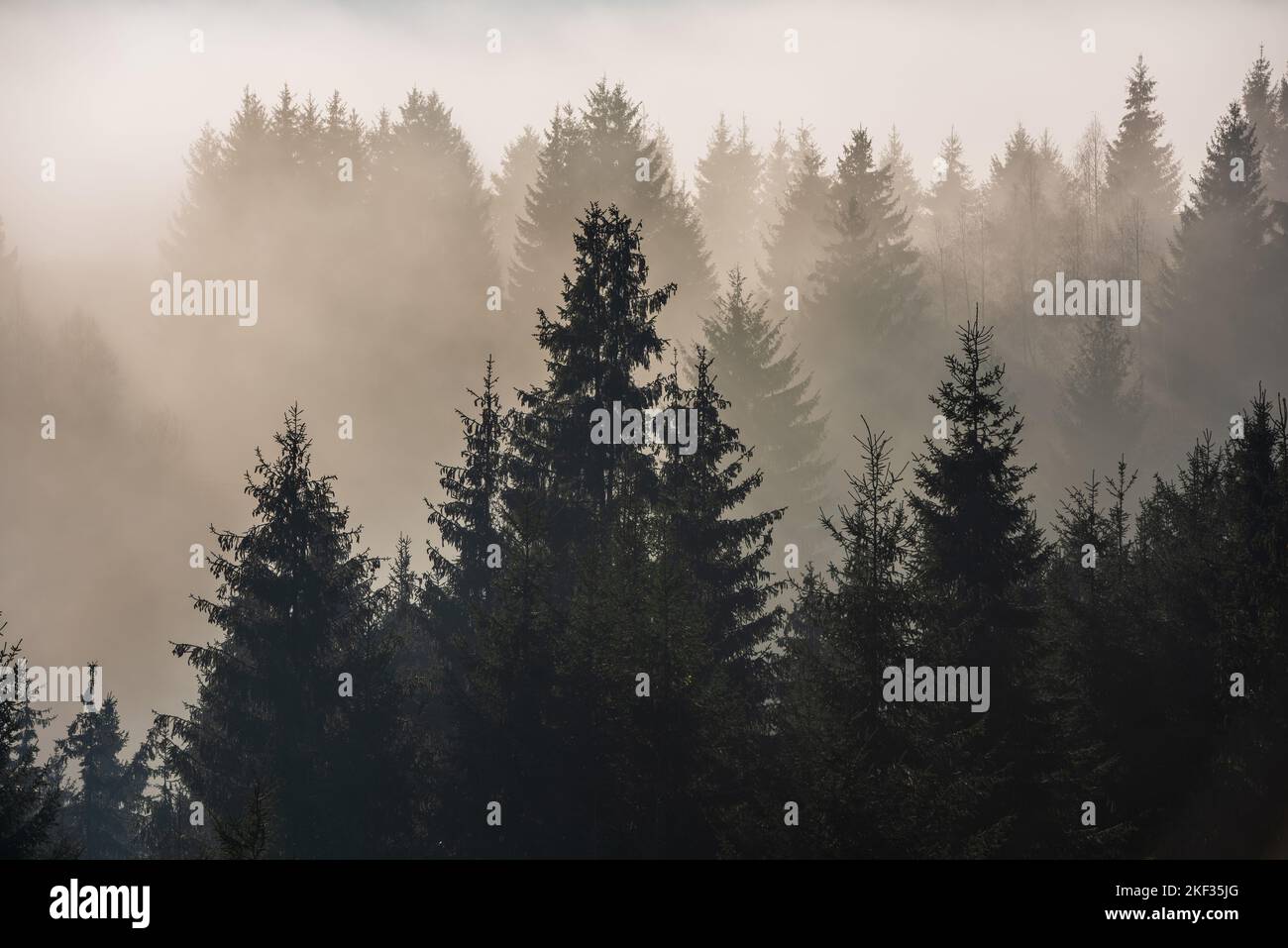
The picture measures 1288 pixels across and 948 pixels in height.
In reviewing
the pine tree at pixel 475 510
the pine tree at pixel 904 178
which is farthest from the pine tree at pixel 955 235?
the pine tree at pixel 475 510

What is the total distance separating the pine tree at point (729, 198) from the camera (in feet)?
338

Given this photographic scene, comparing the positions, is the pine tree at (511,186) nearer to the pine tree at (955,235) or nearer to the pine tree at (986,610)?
the pine tree at (955,235)

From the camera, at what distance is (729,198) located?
107 metres

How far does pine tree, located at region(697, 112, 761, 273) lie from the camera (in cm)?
10312

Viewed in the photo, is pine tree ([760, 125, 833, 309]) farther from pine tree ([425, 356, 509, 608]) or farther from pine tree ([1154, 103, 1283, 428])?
pine tree ([425, 356, 509, 608])

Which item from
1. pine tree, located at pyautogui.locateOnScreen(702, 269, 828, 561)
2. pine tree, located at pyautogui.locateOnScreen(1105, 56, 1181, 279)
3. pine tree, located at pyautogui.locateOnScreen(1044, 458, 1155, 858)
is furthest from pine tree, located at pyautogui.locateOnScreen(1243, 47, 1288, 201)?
pine tree, located at pyautogui.locateOnScreen(1044, 458, 1155, 858)

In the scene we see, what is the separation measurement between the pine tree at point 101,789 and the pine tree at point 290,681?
20.0 metres

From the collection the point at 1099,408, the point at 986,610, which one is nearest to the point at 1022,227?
the point at 1099,408

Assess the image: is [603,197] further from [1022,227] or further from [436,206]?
[1022,227]

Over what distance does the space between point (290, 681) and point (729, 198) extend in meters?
85.4

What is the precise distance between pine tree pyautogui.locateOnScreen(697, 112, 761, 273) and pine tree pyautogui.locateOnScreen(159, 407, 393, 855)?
7426 cm

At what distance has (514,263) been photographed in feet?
256

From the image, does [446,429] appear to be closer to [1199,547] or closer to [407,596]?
[407,596]

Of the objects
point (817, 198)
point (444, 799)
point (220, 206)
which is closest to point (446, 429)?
point (220, 206)
